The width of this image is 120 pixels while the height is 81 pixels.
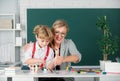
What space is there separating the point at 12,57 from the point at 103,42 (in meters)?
2.61

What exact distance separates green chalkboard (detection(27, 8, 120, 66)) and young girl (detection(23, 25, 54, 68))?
98.8 inches

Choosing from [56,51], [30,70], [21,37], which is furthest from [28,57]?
[21,37]

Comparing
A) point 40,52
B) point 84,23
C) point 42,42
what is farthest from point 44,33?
point 84,23

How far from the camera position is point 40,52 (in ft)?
8.79

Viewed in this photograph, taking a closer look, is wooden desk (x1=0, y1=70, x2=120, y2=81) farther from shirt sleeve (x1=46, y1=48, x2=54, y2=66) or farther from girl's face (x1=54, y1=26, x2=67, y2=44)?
girl's face (x1=54, y1=26, x2=67, y2=44)

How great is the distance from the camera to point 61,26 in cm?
276

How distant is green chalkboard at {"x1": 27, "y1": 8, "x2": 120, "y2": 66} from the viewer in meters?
5.19

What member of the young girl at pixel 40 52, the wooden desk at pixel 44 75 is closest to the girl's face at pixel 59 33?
the young girl at pixel 40 52

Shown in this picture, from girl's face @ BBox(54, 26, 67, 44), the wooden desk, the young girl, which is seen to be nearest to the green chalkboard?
girl's face @ BBox(54, 26, 67, 44)

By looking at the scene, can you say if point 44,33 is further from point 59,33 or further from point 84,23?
point 84,23

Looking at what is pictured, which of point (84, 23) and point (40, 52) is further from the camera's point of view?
point (84, 23)

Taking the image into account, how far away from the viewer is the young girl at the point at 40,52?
2.62m

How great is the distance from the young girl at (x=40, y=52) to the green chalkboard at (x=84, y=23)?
8.23 feet

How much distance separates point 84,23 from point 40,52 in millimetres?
2698
